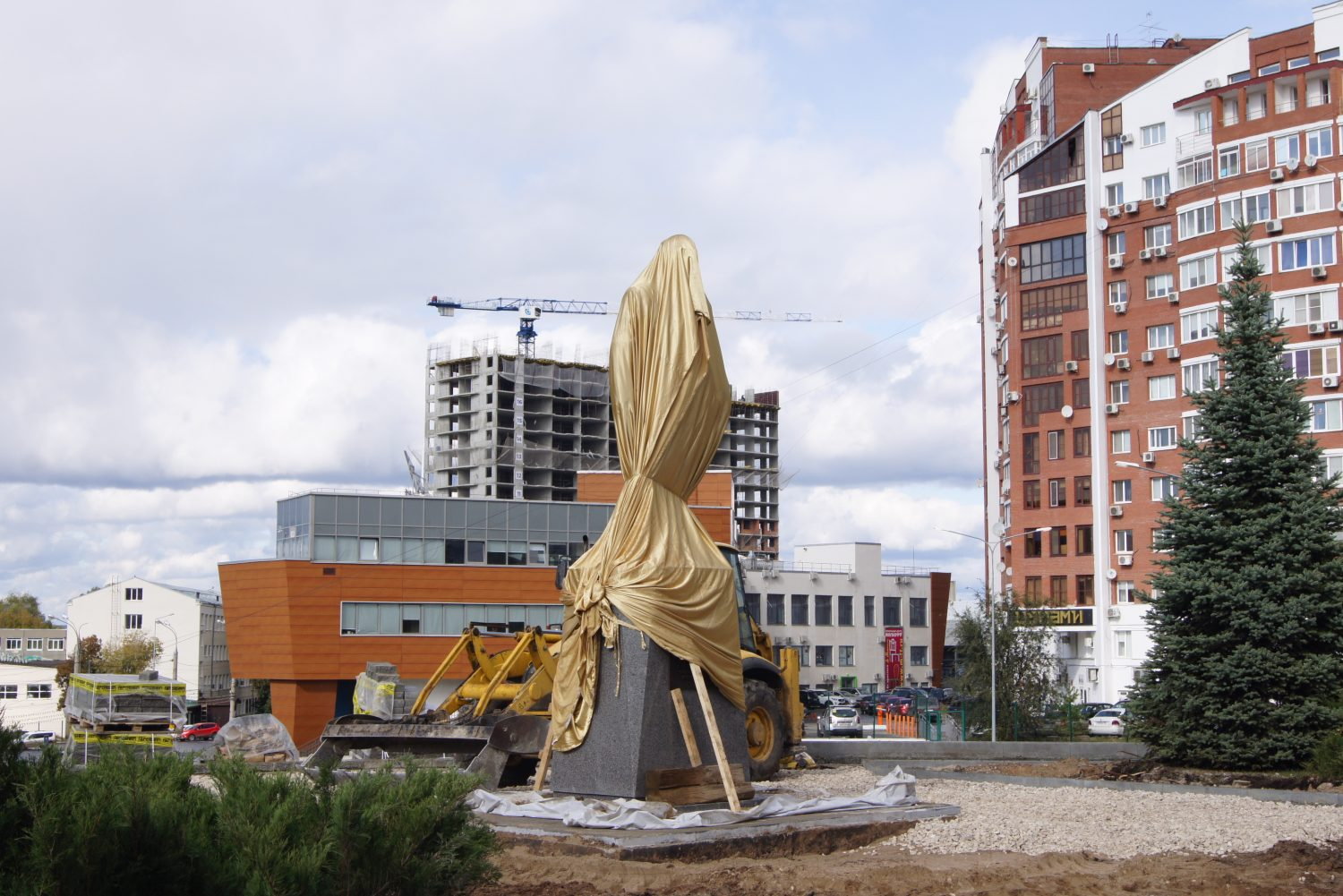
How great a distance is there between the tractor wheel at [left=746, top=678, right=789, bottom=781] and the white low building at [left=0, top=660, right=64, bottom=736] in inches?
2179

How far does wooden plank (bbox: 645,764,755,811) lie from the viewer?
13.5 m

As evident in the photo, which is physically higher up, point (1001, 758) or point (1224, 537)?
point (1224, 537)

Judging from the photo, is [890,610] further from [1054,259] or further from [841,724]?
[841,724]

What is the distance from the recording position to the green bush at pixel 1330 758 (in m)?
18.2

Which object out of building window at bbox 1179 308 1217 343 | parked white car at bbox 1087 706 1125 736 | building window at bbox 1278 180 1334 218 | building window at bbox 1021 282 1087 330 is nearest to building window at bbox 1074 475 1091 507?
building window at bbox 1021 282 1087 330

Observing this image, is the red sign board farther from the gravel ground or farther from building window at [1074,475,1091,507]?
the gravel ground

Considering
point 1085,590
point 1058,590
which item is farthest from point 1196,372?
point 1058,590

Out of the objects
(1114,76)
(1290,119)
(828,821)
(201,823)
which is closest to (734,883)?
(828,821)

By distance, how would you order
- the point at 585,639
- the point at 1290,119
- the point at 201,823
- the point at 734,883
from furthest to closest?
the point at 1290,119
the point at 585,639
the point at 734,883
the point at 201,823

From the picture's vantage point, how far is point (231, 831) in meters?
7.14

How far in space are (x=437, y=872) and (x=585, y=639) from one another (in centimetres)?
661

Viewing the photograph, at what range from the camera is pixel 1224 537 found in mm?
21000

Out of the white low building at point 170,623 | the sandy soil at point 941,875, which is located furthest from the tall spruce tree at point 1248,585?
the white low building at point 170,623

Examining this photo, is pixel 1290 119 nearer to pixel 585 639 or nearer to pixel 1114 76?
pixel 1114 76
